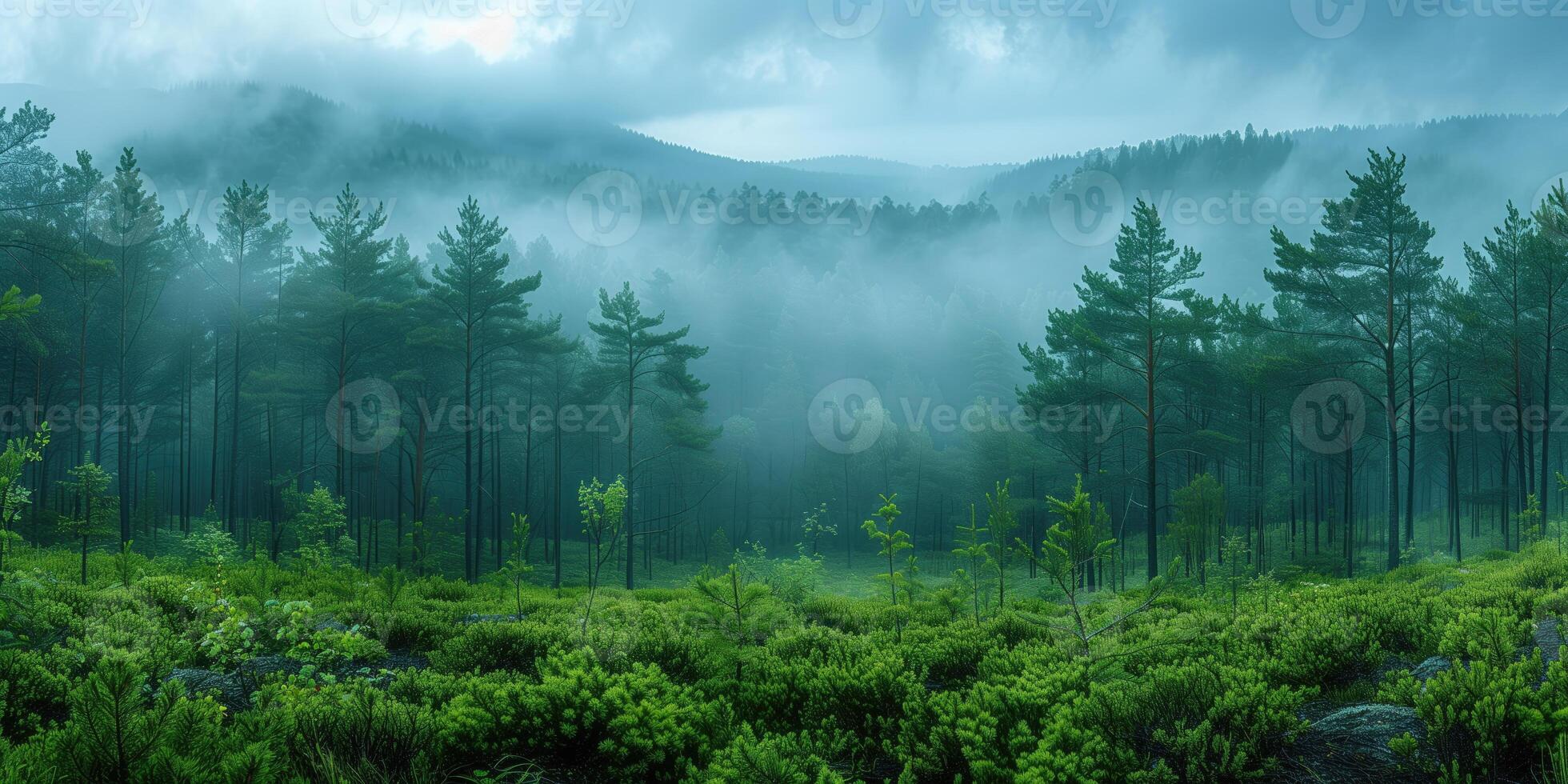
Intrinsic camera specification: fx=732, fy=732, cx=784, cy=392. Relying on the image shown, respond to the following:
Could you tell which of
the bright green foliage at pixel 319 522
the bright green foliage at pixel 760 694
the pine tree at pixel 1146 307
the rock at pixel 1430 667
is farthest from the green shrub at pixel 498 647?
the pine tree at pixel 1146 307

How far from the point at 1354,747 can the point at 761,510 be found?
1836 inches

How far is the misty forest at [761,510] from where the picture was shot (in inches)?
168

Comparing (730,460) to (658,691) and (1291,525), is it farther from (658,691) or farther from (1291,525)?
(658,691)

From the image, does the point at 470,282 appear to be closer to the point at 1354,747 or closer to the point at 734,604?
the point at 734,604

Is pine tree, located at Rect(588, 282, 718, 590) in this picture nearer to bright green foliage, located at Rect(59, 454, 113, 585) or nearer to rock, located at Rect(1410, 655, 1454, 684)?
bright green foliage, located at Rect(59, 454, 113, 585)

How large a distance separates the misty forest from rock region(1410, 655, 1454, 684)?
0.21ft

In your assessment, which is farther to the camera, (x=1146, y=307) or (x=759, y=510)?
(x=759, y=510)

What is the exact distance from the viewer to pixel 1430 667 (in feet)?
17.6

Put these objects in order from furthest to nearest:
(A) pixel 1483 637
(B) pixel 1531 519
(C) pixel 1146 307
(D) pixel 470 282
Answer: (D) pixel 470 282 → (C) pixel 1146 307 → (B) pixel 1531 519 → (A) pixel 1483 637

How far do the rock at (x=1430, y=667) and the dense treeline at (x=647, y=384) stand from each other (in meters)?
9.36

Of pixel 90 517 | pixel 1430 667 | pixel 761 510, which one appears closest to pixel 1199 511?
pixel 1430 667

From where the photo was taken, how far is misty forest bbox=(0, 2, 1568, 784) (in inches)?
168

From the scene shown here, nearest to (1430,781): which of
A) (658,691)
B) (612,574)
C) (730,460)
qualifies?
Result: (658,691)

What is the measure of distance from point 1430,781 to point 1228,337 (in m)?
31.1
